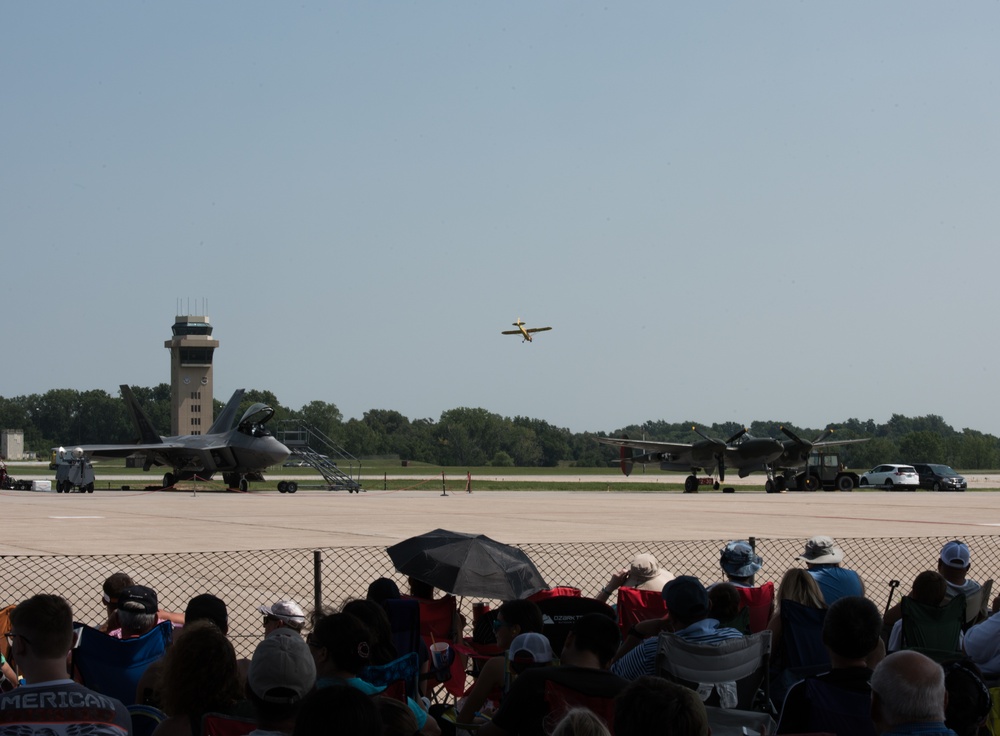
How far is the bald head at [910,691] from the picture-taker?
361 centimetres

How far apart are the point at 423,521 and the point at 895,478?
3605 cm

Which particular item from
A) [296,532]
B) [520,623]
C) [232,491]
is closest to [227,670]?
[520,623]

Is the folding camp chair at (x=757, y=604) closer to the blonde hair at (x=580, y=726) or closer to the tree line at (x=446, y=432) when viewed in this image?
the blonde hair at (x=580, y=726)

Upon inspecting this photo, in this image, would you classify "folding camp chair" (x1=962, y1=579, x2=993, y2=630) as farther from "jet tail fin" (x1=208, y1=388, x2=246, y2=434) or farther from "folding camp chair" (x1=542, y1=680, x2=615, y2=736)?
"jet tail fin" (x1=208, y1=388, x2=246, y2=434)

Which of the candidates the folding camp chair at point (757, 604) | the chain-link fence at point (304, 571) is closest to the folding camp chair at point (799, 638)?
the folding camp chair at point (757, 604)

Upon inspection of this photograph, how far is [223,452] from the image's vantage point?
47.4 m

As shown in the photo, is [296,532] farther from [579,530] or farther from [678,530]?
[678,530]

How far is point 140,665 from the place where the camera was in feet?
17.5

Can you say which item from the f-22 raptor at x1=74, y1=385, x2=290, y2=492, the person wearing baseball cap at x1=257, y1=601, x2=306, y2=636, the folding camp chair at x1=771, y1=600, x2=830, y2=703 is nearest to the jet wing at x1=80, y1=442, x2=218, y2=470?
the f-22 raptor at x1=74, y1=385, x2=290, y2=492

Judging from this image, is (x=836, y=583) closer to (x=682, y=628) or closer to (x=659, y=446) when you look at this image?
(x=682, y=628)

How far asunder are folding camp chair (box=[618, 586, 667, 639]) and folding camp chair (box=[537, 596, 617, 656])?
23.4 inches

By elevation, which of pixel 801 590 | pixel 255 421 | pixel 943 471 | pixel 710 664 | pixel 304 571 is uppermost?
pixel 255 421

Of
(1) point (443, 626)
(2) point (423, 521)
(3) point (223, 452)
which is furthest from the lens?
(3) point (223, 452)

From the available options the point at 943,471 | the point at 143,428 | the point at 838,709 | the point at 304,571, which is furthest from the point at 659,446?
the point at 838,709
